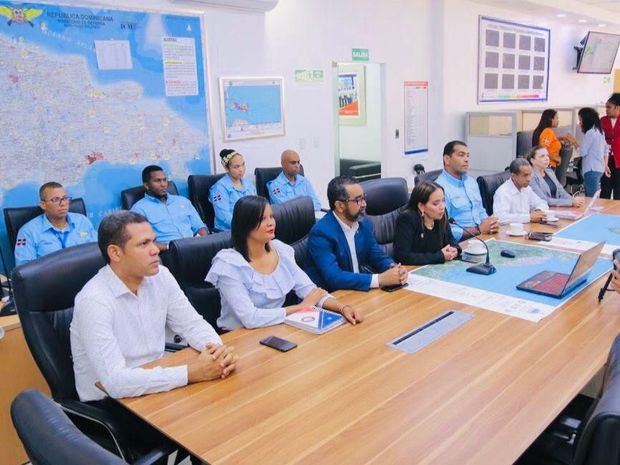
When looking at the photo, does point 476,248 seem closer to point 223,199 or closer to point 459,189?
point 459,189

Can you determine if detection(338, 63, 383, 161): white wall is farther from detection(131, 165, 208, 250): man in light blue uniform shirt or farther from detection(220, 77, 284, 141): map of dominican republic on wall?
detection(131, 165, 208, 250): man in light blue uniform shirt

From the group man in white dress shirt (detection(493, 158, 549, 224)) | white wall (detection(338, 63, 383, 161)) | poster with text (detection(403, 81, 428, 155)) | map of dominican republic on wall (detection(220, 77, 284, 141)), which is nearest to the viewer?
man in white dress shirt (detection(493, 158, 549, 224))

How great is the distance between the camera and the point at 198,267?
226cm

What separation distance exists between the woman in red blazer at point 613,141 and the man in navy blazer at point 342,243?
439 centimetres

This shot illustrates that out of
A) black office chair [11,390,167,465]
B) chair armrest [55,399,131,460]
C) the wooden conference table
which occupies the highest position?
black office chair [11,390,167,465]

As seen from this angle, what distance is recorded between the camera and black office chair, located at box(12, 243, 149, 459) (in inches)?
64.4

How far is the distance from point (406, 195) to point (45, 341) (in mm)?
2286

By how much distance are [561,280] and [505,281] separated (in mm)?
226

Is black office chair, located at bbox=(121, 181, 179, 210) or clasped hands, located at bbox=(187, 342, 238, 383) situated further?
black office chair, located at bbox=(121, 181, 179, 210)

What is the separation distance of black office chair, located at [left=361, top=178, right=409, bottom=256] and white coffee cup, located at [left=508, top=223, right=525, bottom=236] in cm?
66

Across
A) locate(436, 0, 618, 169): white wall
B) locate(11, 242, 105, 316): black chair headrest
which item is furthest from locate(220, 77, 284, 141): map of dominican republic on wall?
locate(11, 242, 105, 316): black chair headrest

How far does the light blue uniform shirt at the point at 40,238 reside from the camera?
3.16 meters

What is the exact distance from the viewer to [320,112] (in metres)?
5.37

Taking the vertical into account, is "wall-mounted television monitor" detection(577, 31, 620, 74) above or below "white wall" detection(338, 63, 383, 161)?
above
